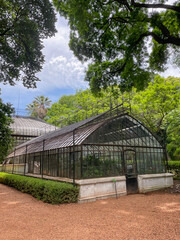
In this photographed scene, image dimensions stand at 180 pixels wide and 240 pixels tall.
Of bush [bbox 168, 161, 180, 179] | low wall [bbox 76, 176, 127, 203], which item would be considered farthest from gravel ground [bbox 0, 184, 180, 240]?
bush [bbox 168, 161, 180, 179]

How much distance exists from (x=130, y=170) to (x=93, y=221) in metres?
6.09

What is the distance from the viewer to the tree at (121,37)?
833cm

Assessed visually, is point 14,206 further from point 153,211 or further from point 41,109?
point 41,109

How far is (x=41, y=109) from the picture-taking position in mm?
49500

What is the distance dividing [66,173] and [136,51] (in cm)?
937

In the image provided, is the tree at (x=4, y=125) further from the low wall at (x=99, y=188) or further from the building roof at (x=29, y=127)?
the building roof at (x=29, y=127)

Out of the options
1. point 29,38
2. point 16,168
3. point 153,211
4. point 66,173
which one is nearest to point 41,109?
point 16,168

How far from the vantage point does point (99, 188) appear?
9461mm

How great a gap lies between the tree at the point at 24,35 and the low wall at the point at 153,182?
1252 cm

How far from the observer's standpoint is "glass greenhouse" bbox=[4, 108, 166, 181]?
9.67 m

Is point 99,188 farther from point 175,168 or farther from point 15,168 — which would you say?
point 15,168

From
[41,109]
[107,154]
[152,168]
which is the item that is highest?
[41,109]

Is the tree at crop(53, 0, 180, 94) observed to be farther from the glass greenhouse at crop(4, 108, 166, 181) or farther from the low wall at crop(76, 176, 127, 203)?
the low wall at crop(76, 176, 127, 203)

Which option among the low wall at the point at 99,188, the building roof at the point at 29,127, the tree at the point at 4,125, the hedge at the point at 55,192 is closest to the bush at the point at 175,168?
the low wall at the point at 99,188
